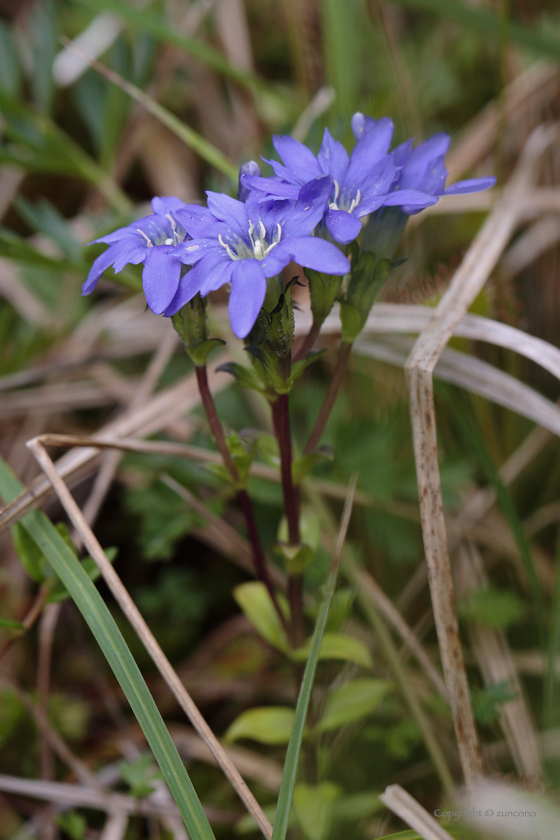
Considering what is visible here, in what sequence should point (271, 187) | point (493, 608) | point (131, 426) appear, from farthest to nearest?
point (131, 426), point (493, 608), point (271, 187)

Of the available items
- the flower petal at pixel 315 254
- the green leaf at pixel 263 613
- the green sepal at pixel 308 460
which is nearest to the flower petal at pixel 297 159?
the flower petal at pixel 315 254

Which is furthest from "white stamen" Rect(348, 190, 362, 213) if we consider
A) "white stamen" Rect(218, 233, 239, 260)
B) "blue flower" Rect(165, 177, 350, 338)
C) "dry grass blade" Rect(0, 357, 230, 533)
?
"dry grass blade" Rect(0, 357, 230, 533)

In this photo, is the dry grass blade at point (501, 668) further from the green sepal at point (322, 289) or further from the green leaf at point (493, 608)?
the green sepal at point (322, 289)

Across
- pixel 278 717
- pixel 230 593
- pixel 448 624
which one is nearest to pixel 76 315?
pixel 230 593

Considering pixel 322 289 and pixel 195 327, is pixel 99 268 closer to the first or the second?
pixel 195 327

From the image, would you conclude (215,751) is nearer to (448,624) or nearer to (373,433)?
(448,624)

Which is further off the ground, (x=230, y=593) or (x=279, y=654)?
(x=230, y=593)

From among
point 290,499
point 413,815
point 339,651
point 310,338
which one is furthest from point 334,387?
point 413,815
